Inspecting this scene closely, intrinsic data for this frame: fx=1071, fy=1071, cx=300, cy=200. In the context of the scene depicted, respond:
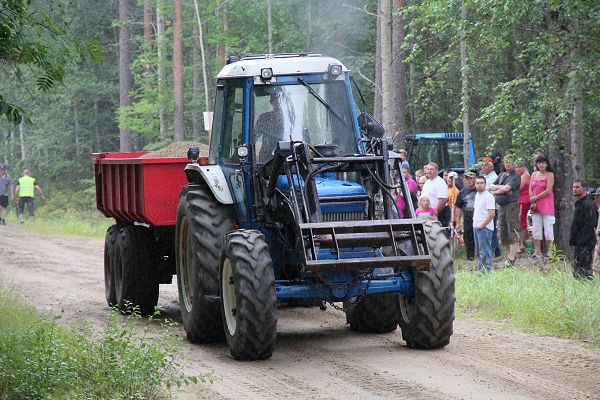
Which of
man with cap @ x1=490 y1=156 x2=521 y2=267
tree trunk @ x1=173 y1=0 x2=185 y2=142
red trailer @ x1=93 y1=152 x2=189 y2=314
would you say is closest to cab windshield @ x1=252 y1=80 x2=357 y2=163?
red trailer @ x1=93 y1=152 x2=189 y2=314

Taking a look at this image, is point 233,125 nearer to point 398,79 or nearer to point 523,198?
point 523,198

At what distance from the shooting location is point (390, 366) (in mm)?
9422

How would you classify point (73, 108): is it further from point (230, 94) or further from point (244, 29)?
point (230, 94)

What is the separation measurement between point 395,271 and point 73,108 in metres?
37.0

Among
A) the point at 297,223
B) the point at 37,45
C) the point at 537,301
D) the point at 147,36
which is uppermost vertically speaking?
the point at 147,36

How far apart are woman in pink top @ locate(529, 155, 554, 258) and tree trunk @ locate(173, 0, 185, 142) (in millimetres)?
18243

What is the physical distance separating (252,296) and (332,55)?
24723 mm

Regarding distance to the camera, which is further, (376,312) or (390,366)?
(376,312)

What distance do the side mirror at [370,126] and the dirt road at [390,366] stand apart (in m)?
2.09

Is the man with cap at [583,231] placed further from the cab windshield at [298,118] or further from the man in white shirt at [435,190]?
the cab windshield at [298,118]

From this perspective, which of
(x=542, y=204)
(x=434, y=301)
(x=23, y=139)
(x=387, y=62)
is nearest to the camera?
(x=434, y=301)

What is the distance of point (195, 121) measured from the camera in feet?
126

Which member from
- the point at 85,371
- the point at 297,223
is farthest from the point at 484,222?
the point at 85,371

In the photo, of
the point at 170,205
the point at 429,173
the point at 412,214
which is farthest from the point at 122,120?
the point at 412,214
